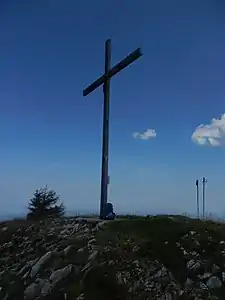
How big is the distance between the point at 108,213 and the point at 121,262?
3.48m

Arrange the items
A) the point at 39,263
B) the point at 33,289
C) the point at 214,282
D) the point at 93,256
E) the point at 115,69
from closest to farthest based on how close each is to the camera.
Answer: the point at 214,282
the point at 33,289
the point at 93,256
the point at 39,263
the point at 115,69

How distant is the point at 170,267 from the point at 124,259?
2.93 ft

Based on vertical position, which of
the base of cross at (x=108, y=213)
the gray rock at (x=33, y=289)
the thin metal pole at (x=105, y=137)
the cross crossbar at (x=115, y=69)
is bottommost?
the gray rock at (x=33, y=289)

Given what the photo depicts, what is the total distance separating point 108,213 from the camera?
11820 millimetres

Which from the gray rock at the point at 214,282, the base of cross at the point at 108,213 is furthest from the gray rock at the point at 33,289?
the base of cross at the point at 108,213

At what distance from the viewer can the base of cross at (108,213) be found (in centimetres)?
1159

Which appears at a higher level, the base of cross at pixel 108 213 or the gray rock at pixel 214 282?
the base of cross at pixel 108 213

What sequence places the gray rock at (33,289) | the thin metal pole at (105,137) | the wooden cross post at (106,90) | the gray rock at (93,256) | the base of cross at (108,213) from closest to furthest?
the gray rock at (33,289), the gray rock at (93,256), the base of cross at (108,213), the wooden cross post at (106,90), the thin metal pole at (105,137)

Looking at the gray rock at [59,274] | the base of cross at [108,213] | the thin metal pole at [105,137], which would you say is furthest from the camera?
the thin metal pole at [105,137]

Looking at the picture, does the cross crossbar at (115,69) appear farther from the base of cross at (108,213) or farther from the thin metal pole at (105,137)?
the base of cross at (108,213)

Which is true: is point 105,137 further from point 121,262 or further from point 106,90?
point 121,262

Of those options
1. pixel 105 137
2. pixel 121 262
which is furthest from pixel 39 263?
pixel 105 137

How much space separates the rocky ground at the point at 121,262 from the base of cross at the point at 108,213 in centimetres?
107

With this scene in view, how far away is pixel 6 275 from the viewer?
9227mm
